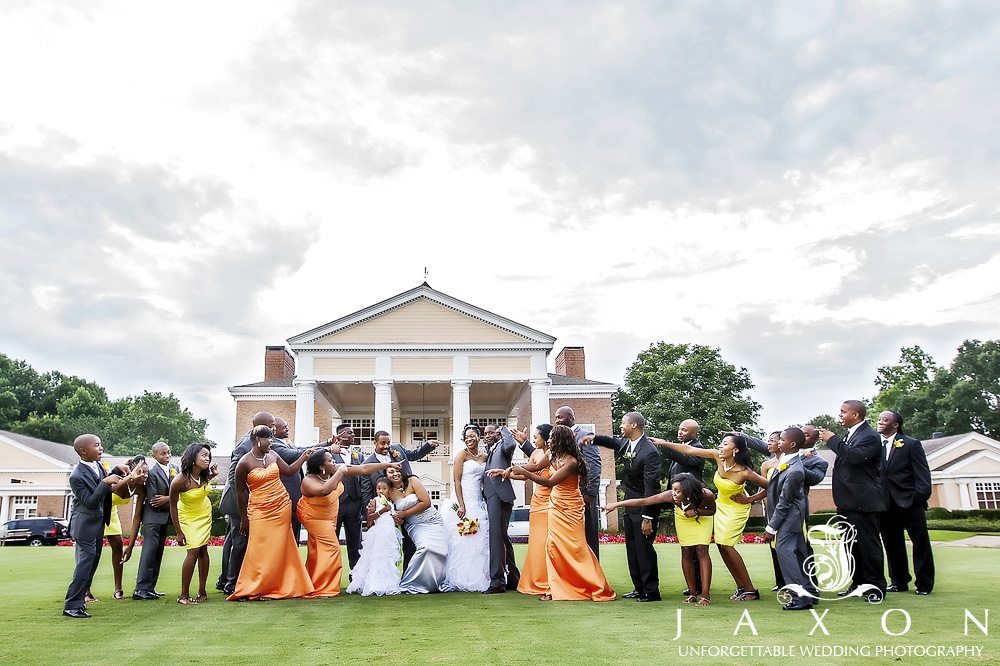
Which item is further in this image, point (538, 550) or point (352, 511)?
point (352, 511)

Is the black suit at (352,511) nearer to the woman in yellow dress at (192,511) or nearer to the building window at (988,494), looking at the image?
the woman in yellow dress at (192,511)

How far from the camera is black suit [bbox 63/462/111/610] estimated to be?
771 centimetres

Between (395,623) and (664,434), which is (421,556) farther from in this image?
(664,434)

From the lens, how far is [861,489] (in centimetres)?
845

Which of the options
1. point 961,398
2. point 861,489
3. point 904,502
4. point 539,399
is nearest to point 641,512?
point 861,489

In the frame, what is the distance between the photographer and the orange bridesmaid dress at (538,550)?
913 cm

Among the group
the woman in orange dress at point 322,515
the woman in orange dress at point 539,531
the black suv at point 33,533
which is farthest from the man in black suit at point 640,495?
the black suv at point 33,533

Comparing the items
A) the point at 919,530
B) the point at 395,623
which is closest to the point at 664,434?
the point at 919,530

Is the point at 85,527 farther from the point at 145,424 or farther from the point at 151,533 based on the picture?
the point at 145,424

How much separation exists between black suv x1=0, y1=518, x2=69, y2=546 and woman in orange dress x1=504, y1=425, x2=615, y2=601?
31328 mm

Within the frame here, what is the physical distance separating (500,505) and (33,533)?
31.1 meters

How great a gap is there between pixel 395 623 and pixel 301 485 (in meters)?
3.01

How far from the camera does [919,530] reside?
29.5ft

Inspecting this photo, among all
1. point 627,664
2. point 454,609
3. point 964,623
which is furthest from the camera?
point 454,609
